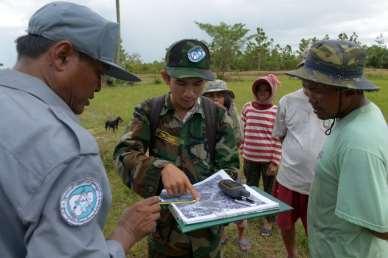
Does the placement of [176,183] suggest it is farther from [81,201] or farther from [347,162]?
[81,201]

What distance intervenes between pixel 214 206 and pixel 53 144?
3.25ft

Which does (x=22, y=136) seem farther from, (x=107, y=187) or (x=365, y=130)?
(x=365, y=130)

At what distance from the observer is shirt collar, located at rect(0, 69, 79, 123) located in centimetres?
112

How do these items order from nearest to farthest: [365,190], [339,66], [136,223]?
Answer: [136,223]
[365,190]
[339,66]

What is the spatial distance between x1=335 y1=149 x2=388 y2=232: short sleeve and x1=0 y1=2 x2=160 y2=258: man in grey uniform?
3.15 ft

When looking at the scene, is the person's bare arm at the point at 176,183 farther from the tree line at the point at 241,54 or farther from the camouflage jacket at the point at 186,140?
the tree line at the point at 241,54

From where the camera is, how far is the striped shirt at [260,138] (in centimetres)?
443

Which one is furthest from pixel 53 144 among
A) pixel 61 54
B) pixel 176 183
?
pixel 176 183

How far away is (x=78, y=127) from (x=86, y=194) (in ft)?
0.57

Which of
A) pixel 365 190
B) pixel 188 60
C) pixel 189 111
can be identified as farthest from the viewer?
pixel 189 111

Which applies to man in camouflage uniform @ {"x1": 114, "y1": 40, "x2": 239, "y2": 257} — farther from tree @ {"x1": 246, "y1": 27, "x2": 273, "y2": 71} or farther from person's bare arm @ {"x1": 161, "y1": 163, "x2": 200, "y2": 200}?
tree @ {"x1": 246, "y1": 27, "x2": 273, "y2": 71}

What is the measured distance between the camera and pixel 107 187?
1112mm

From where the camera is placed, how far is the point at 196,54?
2.19m

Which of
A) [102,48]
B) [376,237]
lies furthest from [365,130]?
[102,48]
